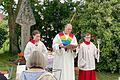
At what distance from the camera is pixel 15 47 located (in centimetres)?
1636

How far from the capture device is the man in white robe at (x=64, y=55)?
9.28 meters

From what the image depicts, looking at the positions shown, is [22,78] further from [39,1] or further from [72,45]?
[39,1]

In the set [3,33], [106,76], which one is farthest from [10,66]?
[3,33]

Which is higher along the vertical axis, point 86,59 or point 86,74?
point 86,59

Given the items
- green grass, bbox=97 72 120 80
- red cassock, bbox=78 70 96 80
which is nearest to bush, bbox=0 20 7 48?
green grass, bbox=97 72 120 80

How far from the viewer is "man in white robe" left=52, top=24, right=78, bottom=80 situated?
30.5 feet

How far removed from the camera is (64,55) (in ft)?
30.9

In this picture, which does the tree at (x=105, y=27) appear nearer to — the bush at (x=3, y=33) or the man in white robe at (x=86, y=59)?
the man in white robe at (x=86, y=59)

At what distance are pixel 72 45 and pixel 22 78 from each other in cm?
420

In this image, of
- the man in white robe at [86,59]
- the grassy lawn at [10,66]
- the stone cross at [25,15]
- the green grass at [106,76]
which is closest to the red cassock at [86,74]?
the man in white robe at [86,59]

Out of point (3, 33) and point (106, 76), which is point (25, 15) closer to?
point (106, 76)

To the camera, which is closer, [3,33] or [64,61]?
[64,61]

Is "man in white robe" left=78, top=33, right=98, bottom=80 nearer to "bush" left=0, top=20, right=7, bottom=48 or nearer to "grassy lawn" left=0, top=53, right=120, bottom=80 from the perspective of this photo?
"grassy lawn" left=0, top=53, right=120, bottom=80

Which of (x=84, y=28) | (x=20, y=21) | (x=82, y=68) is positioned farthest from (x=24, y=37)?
(x=82, y=68)
